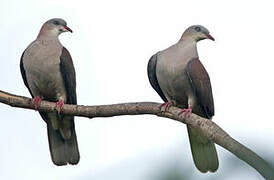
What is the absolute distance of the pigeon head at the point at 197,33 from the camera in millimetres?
4863

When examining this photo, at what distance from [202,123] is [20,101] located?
1.45 m

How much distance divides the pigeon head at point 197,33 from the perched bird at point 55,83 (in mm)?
1205

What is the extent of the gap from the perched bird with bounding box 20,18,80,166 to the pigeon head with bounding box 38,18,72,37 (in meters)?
0.24

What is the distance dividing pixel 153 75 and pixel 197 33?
0.91m

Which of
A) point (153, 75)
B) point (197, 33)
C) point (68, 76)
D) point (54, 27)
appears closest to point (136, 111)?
point (153, 75)

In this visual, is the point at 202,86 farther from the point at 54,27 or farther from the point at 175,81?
the point at 54,27

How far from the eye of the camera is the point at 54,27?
5.16 metres

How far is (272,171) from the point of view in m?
0.39

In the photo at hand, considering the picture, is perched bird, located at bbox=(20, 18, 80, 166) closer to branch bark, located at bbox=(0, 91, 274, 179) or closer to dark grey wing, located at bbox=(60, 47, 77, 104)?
dark grey wing, located at bbox=(60, 47, 77, 104)

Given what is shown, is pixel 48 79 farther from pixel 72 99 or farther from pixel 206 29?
pixel 206 29

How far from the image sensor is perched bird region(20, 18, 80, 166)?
4.43 metres

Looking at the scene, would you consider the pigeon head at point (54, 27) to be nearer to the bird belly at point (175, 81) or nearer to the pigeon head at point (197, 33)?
the pigeon head at point (197, 33)

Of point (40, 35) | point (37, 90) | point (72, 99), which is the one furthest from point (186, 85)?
point (40, 35)

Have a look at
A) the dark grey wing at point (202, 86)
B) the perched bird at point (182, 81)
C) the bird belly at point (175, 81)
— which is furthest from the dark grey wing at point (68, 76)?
the dark grey wing at point (202, 86)
